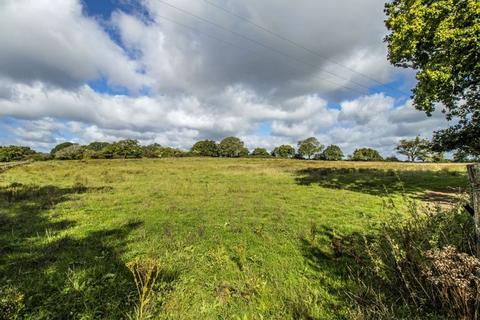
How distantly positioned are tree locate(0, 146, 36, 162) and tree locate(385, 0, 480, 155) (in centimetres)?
9081

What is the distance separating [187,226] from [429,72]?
44.0 feet

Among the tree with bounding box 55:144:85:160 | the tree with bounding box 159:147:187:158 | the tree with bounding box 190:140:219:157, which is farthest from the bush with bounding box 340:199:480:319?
the tree with bounding box 190:140:219:157

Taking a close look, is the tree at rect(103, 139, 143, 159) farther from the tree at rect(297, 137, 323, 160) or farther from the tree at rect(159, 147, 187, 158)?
the tree at rect(297, 137, 323, 160)

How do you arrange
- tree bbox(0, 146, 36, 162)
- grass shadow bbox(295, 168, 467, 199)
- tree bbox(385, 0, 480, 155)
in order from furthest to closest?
tree bbox(0, 146, 36, 162) → grass shadow bbox(295, 168, 467, 199) → tree bbox(385, 0, 480, 155)

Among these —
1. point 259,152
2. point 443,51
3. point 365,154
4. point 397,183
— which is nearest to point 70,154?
point 259,152

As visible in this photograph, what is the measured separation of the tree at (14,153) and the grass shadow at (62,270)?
81352 millimetres

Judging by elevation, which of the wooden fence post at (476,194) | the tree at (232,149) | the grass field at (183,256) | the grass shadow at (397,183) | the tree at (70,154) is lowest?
the grass field at (183,256)

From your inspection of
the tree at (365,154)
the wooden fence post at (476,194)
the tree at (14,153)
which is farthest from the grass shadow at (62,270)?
the tree at (365,154)

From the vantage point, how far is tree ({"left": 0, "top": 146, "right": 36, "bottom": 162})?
226 ft

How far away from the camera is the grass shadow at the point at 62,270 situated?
437 cm

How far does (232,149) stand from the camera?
119 metres

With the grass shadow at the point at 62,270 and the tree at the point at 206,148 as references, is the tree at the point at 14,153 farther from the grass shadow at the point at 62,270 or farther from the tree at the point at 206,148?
the grass shadow at the point at 62,270

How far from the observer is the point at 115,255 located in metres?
6.69

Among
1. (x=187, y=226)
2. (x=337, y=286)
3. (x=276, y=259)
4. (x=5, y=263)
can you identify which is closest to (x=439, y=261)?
(x=337, y=286)
